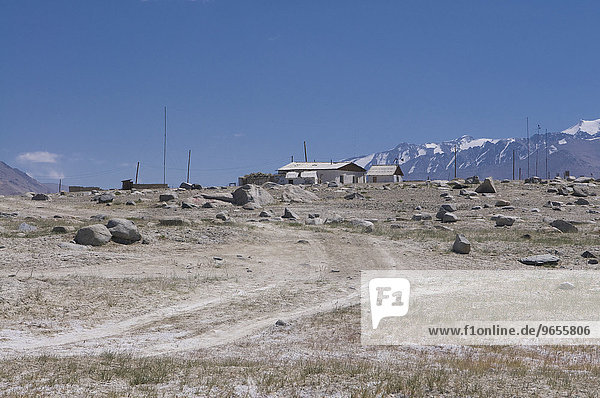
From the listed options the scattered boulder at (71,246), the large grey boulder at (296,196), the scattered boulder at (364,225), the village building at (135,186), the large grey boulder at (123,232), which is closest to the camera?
the scattered boulder at (71,246)

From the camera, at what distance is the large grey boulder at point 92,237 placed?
25.9 metres

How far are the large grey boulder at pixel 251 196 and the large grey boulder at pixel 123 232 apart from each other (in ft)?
76.0

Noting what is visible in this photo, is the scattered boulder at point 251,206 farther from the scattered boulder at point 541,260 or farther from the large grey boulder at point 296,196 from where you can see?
the scattered boulder at point 541,260

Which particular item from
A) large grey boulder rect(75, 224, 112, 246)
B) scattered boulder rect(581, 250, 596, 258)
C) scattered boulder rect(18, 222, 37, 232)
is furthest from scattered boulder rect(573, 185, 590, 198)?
scattered boulder rect(18, 222, 37, 232)

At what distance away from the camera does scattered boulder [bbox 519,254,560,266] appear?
24422mm

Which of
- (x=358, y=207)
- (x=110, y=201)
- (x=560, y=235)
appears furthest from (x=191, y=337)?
(x=110, y=201)

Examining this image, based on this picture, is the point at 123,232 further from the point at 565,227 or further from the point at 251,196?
the point at 251,196

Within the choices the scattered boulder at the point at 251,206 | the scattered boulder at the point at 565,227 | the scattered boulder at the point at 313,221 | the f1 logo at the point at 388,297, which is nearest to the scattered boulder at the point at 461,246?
the f1 logo at the point at 388,297

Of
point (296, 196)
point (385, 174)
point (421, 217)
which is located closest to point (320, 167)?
point (385, 174)

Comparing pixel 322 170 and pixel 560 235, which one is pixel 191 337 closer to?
pixel 560 235

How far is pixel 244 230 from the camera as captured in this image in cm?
3250

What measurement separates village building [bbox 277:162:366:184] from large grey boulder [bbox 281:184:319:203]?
93.0ft

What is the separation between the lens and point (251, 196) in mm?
51094

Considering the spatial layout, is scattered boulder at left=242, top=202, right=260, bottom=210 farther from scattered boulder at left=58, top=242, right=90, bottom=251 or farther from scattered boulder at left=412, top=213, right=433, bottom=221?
scattered boulder at left=58, top=242, right=90, bottom=251
